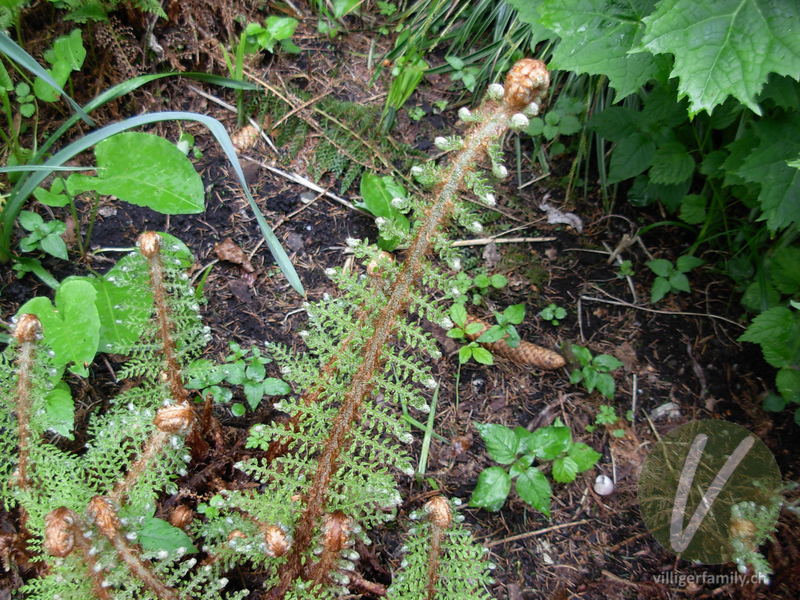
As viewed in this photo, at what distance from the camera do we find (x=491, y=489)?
6.92ft

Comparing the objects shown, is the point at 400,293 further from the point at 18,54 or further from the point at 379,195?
the point at 18,54

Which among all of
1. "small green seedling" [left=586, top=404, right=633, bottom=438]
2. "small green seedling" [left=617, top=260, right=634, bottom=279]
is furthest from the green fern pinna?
"small green seedling" [left=617, top=260, right=634, bottom=279]

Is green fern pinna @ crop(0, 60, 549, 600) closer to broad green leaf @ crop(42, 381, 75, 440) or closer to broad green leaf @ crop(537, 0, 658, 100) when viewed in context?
broad green leaf @ crop(42, 381, 75, 440)

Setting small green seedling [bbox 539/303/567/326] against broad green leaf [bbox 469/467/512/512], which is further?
small green seedling [bbox 539/303/567/326]

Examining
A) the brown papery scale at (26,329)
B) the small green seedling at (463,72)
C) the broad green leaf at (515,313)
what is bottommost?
the broad green leaf at (515,313)

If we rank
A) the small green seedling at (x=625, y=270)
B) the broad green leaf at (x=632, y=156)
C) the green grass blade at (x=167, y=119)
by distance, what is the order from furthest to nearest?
the small green seedling at (x=625, y=270), the broad green leaf at (x=632, y=156), the green grass blade at (x=167, y=119)

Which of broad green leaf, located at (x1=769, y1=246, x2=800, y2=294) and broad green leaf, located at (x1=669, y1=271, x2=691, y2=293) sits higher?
broad green leaf, located at (x1=769, y1=246, x2=800, y2=294)

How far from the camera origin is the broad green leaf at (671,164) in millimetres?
2512

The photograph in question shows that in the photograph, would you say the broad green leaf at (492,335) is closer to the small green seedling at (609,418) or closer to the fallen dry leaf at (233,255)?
the small green seedling at (609,418)

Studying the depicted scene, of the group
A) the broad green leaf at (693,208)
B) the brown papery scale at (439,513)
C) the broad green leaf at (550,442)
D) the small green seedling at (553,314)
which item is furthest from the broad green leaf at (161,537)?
the broad green leaf at (693,208)

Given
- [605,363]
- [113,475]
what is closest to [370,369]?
[113,475]

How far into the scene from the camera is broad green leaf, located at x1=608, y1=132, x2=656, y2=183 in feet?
8.42

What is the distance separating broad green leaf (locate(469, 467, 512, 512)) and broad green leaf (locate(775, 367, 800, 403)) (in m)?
1.16

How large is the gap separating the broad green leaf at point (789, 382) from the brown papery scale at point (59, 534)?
8.02 feet
